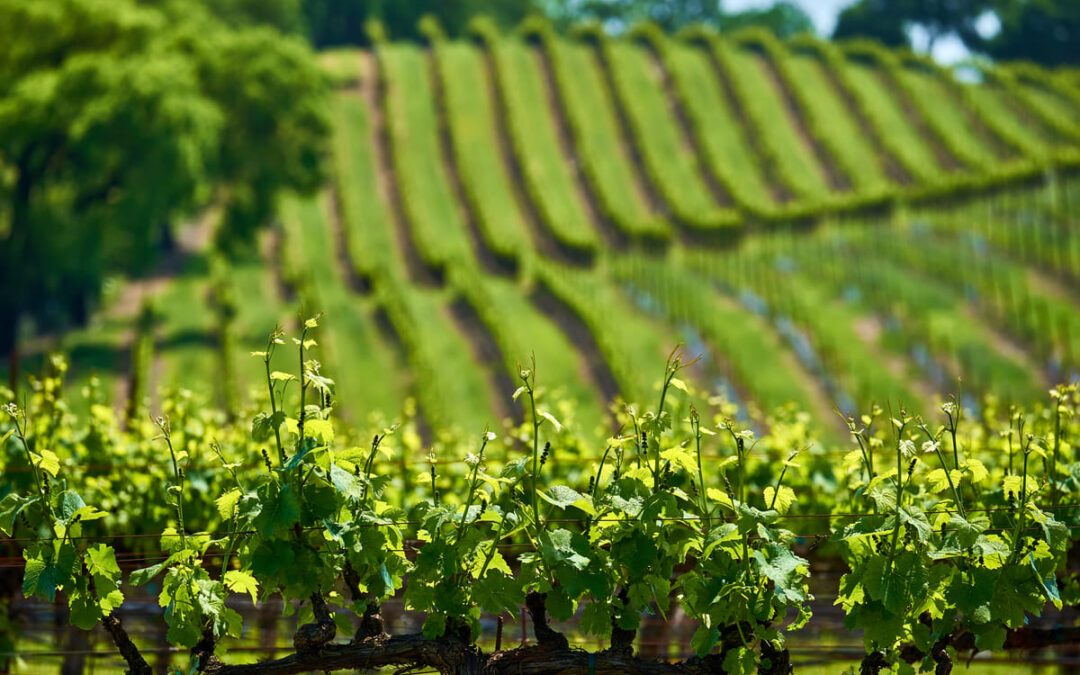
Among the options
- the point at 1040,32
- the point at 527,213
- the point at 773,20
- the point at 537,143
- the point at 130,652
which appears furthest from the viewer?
the point at 773,20

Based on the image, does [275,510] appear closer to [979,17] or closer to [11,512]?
[11,512]

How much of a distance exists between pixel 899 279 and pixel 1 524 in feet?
111

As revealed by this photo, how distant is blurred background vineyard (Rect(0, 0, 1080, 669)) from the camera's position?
3016 cm

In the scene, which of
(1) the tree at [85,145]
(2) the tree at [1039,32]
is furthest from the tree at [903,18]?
(1) the tree at [85,145]

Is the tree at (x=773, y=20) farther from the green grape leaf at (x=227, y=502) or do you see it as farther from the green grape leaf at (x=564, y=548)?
the green grape leaf at (x=227, y=502)

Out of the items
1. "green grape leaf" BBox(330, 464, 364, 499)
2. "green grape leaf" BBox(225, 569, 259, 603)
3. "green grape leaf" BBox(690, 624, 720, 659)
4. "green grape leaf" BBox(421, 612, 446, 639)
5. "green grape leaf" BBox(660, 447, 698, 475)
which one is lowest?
"green grape leaf" BBox(690, 624, 720, 659)

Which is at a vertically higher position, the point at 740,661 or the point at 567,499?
the point at 567,499

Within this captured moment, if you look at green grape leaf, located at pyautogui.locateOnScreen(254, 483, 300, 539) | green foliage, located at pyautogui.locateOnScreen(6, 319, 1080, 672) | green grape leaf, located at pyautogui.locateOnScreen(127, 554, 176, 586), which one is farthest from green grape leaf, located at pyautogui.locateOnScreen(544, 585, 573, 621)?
green grape leaf, located at pyautogui.locateOnScreen(127, 554, 176, 586)

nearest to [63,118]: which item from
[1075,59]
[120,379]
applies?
[120,379]

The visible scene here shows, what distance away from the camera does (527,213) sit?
45.1m

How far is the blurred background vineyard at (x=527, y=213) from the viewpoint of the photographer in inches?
1187

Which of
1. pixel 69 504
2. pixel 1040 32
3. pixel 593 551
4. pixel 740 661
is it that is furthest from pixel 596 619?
pixel 1040 32

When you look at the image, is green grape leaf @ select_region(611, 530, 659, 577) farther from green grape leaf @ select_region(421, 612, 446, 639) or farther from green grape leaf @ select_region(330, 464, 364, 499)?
green grape leaf @ select_region(330, 464, 364, 499)

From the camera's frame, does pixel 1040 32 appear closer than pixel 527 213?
No
